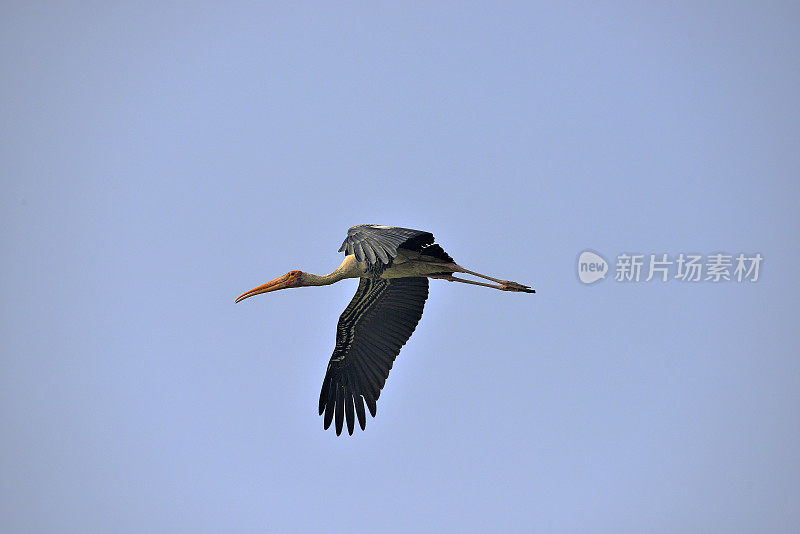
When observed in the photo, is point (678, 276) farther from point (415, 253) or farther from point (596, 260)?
point (415, 253)

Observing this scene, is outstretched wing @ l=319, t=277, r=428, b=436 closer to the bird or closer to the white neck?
the bird

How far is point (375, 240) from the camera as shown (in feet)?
59.8

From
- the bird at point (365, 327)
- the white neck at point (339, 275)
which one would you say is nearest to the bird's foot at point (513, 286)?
the bird at point (365, 327)

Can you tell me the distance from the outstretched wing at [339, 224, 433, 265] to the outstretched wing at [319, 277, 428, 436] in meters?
2.43

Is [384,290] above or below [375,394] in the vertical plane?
above

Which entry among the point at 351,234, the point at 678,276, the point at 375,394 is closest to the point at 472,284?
the point at 375,394

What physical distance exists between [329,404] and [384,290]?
6.67ft

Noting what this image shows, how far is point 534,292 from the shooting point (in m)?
21.7

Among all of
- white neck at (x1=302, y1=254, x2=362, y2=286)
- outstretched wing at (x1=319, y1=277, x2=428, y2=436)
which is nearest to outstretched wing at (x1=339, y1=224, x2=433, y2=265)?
white neck at (x1=302, y1=254, x2=362, y2=286)

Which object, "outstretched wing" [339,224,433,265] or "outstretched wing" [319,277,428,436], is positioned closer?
"outstretched wing" [339,224,433,265]

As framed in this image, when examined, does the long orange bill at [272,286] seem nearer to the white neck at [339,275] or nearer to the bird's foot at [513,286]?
the white neck at [339,275]

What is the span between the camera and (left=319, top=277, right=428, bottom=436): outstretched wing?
70.8ft

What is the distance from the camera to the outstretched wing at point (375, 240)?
1781 cm

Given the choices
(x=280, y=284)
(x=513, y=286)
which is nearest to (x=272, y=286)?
(x=280, y=284)
